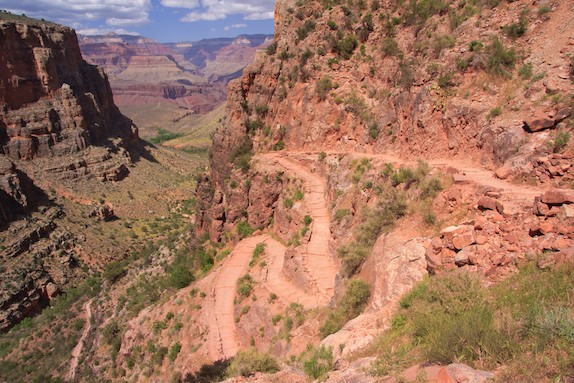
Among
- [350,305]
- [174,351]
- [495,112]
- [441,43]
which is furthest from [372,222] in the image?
[174,351]

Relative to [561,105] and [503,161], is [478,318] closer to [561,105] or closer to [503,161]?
[503,161]

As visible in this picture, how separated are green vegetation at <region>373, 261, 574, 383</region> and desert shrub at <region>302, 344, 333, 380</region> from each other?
1.08 m

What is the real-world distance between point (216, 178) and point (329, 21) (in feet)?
41.6

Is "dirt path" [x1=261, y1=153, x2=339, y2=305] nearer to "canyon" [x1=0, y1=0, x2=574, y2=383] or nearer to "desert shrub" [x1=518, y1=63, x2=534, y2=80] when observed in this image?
"canyon" [x1=0, y1=0, x2=574, y2=383]

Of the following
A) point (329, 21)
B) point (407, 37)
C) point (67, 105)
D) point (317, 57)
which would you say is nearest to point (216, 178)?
→ point (317, 57)

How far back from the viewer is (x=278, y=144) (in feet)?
81.1

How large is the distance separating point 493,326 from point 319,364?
3543mm

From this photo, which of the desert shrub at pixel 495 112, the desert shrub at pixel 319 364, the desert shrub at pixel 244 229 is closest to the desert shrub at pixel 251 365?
the desert shrub at pixel 319 364

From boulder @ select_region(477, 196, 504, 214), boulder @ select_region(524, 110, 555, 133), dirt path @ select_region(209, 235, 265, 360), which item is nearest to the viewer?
boulder @ select_region(477, 196, 504, 214)

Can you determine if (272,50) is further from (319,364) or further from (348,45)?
(319,364)

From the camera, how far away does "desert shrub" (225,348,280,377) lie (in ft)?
28.0

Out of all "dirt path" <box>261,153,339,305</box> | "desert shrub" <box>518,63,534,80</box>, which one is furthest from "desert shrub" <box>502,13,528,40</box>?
"dirt path" <box>261,153,339,305</box>

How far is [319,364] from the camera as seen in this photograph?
25.1 feet

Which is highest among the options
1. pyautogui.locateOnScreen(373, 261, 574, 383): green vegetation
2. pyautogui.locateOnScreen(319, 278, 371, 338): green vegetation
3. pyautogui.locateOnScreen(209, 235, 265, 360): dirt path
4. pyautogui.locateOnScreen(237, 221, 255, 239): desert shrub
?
pyautogui.locateOnScreen(373, 261, 574, 383): green vegetation
